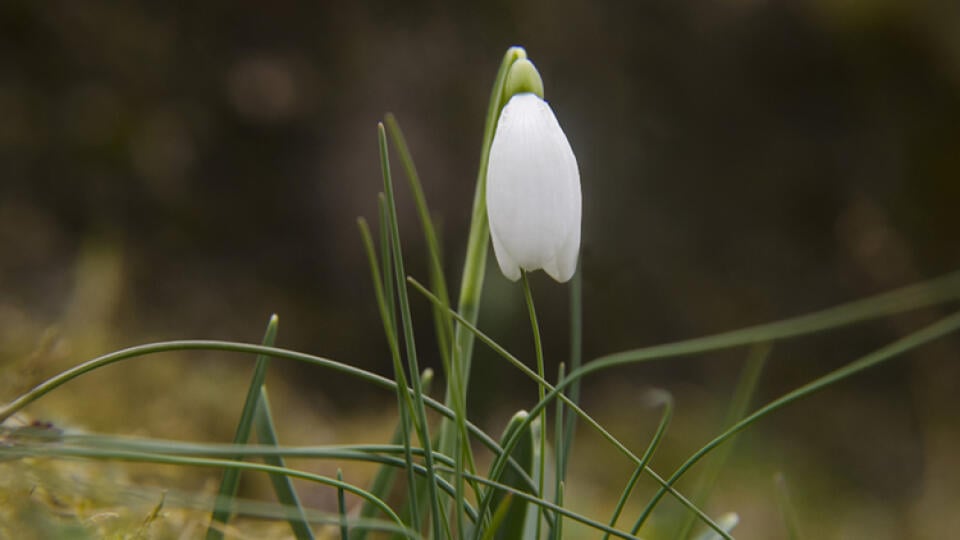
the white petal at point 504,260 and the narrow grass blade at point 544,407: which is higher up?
the white petal at point 504,260

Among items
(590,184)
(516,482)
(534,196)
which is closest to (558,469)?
(516,482)

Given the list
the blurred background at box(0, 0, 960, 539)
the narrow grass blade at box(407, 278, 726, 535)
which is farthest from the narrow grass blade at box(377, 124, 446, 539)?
the blurred background at box(0, 0, 960, 539)

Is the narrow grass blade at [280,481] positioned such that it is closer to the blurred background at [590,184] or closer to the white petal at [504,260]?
the white petal at [504,260]

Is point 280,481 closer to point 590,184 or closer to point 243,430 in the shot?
point 243,430

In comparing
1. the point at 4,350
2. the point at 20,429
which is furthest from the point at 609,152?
the point at 20,429

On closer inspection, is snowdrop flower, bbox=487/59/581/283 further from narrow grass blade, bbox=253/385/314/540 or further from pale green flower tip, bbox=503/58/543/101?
narrow grass blade, bbox=253/385/314/540

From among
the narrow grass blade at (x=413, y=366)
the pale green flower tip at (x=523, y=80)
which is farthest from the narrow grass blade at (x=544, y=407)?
the pale green flower tip at (x=523, y=80)
